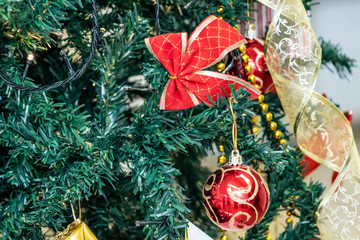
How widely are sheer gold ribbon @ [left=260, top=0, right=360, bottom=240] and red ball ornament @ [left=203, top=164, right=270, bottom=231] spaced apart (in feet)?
0.43

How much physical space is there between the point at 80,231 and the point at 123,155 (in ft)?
0.30

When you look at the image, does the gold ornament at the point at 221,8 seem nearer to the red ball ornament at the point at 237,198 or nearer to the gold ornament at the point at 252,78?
the gold ornament at the point at 252,78

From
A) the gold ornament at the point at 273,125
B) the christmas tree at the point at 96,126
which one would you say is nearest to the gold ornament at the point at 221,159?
the christmas tree at the point at 96,126

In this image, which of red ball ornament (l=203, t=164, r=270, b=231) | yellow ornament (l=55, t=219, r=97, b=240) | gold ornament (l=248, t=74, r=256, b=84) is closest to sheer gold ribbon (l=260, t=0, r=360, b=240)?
gold ornament (l=248, t=74, r=256, b=84)

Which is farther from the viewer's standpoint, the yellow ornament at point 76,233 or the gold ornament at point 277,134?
the gold ornament at point 277,134

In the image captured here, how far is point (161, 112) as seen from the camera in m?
0.47

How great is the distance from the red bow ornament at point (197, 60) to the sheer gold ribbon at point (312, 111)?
10 cm

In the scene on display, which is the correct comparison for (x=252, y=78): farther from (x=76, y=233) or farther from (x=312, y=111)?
(x=76, y=233)

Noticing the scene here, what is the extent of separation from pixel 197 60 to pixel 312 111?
18cm

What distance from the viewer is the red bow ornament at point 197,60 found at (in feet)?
1.45

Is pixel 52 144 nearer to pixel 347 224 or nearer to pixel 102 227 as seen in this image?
pixel 102 227

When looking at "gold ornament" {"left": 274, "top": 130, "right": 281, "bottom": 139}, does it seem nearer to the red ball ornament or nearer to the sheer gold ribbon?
the sheer gold ribbon

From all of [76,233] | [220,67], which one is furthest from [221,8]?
[76,233]

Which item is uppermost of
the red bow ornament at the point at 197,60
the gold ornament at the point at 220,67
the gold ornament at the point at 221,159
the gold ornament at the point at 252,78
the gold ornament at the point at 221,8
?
the gold ornament at the point at 221,8
